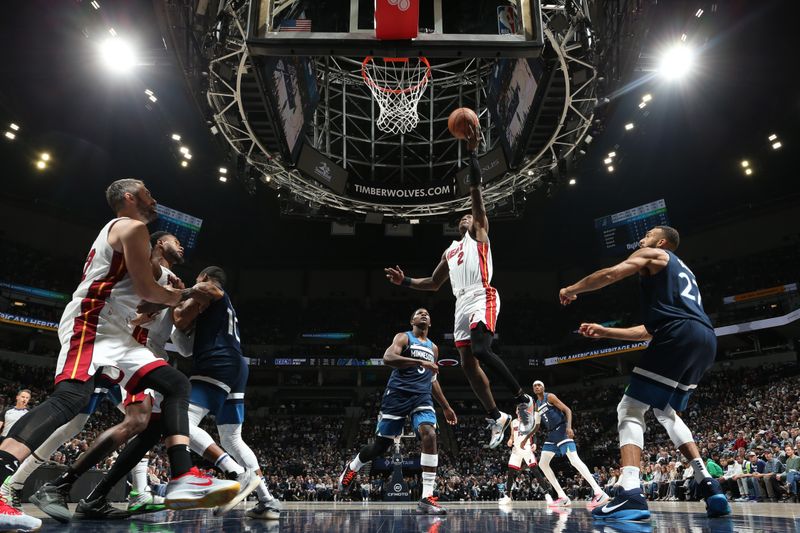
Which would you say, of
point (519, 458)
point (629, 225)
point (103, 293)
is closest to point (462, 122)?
point (103, 293)

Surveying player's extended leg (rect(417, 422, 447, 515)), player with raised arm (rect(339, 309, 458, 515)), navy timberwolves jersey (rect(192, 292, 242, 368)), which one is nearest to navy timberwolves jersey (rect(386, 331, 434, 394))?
player with raised arm (rect(339, 309, 458, 515))

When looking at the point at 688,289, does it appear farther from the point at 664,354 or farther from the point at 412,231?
the point at 412,231

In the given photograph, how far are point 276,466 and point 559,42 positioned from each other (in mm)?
20987

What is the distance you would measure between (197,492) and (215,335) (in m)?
1.97

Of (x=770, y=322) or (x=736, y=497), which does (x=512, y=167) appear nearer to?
(x=736, y=497)

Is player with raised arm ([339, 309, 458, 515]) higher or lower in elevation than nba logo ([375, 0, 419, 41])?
lower

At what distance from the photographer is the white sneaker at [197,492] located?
3.07 m

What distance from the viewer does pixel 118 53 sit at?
14695 millimetres

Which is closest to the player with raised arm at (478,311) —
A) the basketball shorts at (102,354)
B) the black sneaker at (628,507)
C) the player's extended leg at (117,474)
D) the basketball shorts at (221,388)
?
the black sneaker at (628,507)

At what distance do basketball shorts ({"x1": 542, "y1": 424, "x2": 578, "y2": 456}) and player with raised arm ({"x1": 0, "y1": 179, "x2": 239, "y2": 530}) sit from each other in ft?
25.3

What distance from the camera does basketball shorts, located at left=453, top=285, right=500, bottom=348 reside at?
18.1 ft

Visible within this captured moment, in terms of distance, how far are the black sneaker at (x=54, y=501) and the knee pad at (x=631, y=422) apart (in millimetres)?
3953

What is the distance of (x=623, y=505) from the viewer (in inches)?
151

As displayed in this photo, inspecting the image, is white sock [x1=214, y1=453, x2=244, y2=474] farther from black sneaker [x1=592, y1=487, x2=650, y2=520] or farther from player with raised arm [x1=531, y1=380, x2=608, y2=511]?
player with raised arm [x1=531, y1=380, x2=608, y2=511]
